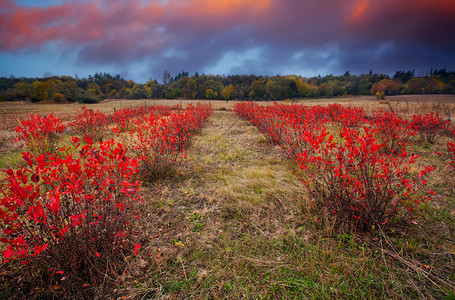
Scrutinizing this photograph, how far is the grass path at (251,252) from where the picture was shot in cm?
201

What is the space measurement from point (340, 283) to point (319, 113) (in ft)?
39.7

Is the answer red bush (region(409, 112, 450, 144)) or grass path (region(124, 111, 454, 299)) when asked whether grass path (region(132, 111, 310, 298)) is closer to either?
grass path (region(124, 111, 454, 299))

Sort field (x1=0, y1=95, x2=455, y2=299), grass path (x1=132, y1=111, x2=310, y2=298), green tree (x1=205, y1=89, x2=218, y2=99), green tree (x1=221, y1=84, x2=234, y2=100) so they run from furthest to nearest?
green tree (x1=205, y1=89, x2=218, y2=99) → green tree (x1=221, y1=84, x2=234, y2=100) → grass path (x1=132, y1=111, x2=310, y2=298) → field (x1=0, y1=95, x2=455, y2=299)

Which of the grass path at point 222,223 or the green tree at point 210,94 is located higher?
the green tree at point 210,94

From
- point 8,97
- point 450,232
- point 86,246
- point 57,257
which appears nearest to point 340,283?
point 450,232

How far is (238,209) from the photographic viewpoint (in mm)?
3465

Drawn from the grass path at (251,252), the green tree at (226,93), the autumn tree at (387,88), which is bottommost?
the grass path at (251,252)

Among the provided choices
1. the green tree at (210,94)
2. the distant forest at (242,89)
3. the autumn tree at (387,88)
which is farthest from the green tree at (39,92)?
the autumn tree at (387,88)

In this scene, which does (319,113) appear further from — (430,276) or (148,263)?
(148,263)

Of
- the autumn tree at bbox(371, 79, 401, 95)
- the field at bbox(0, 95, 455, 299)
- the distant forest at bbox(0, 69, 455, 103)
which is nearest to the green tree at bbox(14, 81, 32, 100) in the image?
the distant forest at bbox(0, 69, 455, 103)

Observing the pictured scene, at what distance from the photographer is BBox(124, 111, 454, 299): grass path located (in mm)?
2014

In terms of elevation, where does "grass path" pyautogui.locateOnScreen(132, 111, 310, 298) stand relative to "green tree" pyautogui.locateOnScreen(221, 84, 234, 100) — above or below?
below

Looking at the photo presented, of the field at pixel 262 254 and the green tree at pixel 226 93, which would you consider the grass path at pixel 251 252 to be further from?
the green tree at pixel 226 93

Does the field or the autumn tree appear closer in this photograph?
the field
